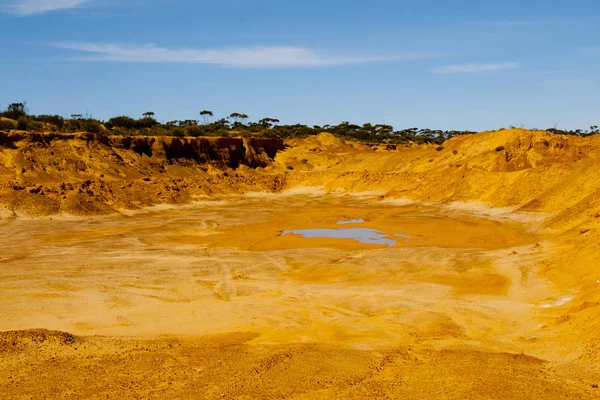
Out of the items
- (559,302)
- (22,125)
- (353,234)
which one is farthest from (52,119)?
(559,302)

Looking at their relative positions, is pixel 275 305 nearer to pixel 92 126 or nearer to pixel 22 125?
pixel 22 125

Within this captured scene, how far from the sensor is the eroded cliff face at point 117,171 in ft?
118

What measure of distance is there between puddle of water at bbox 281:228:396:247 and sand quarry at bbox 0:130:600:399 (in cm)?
30

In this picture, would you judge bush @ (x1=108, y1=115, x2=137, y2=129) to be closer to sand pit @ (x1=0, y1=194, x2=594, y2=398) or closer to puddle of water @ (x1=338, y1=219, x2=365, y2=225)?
sand pit @ (x1=0, y1=194, x2=594, y2=398)

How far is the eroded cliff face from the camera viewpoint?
3609cm

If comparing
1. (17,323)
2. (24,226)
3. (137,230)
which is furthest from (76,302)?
(24,226)

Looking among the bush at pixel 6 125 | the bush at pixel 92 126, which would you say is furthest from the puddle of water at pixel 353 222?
the bush at pixel 92 126

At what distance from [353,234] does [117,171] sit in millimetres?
25414

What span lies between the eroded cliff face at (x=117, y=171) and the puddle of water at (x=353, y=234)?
45.9ft

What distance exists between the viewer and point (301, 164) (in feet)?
207

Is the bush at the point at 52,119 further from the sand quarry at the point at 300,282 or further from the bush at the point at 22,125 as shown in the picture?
the sand quarry at the point at 300,282

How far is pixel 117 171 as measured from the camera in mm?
47344

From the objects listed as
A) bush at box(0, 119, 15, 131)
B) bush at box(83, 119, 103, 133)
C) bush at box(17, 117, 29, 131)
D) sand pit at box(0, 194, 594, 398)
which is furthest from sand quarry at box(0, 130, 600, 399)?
bush at box(83, 119, 103, 133)

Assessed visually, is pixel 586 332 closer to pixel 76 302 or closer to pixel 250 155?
pixel 76 302
